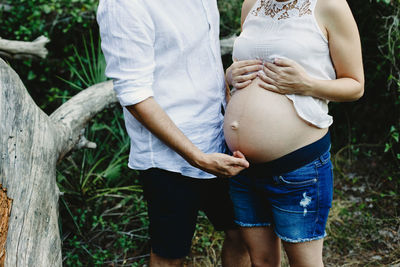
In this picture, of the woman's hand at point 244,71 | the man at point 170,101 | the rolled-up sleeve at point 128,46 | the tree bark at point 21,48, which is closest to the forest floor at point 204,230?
the tree bark at point 21,48

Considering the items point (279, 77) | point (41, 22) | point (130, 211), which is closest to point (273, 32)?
→ point (279, 77)

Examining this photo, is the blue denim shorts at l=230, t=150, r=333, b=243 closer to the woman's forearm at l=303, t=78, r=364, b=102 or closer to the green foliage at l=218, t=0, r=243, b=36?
the woman's forearm at l=303, t=78, r=364, b=102

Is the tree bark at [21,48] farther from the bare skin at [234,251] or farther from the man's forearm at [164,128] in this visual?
the bare skin at [234,251]

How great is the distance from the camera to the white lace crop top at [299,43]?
4.70 feet

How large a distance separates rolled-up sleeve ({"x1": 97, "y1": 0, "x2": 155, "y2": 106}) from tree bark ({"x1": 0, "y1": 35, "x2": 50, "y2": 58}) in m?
1.48

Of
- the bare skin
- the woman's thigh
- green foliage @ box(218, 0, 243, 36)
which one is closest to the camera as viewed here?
the woman's thigh

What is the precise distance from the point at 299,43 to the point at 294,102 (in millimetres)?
217

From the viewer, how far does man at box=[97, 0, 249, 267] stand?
1373 mm

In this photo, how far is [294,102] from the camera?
1.48 m

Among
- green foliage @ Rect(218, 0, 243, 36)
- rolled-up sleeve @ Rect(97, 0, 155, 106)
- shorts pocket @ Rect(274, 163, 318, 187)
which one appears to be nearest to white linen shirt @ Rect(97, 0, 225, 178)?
rolled-up sleeve @ Rect(97, 0, 155, 106)

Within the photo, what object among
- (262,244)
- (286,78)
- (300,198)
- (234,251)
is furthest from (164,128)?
(234,251)

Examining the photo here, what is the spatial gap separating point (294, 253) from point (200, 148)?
565mm

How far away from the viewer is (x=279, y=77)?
147 centimetres

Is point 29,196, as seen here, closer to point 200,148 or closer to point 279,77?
point 200,148
